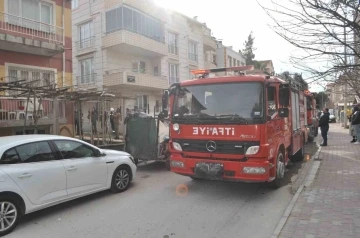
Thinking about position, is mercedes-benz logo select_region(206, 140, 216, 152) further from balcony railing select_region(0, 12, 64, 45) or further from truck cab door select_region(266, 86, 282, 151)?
balcony railing select_region(0, 12, 64, 45)

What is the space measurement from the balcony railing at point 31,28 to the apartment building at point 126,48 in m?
6.22

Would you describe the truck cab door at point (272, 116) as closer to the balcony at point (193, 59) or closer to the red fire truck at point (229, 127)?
the red fire truck at point (229, 127)

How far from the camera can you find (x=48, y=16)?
547 inches

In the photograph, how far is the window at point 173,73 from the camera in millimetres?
27289

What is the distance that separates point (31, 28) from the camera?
1293 centimetres

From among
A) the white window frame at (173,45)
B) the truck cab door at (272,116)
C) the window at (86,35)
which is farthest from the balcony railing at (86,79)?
the truck cab door at (272,116)

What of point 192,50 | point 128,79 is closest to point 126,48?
point 128,79

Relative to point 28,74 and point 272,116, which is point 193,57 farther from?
point 272,116

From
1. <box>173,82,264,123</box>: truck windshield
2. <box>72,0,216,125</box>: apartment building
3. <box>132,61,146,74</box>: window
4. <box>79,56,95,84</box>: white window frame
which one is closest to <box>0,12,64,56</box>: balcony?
<box>72,0,216,125</box>: apartment building

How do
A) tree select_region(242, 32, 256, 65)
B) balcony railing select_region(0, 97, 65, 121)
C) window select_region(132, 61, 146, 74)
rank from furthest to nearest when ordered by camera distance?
tree select_region(242, 32, 256, 65) < window select_region(132, 61, 146, 74) < balcony railing select_region(0, 97, 65, 121)

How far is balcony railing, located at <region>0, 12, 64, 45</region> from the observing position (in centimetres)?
1212

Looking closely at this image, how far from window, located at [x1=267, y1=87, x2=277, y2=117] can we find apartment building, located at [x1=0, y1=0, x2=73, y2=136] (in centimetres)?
802

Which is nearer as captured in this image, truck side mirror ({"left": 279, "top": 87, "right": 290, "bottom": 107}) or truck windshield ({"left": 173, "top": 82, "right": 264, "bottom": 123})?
truck windshield ({"left": 173, "top": 82, "right": 264, "bottom": 123})

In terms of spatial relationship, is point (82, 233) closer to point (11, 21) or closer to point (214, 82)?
point (214, 82)
